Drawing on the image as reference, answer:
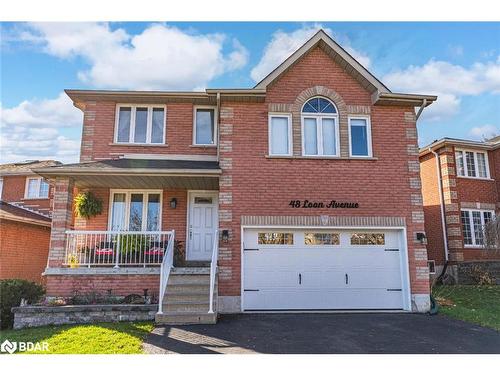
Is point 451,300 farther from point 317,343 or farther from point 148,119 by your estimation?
point 148,119

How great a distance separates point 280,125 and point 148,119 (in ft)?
16.0

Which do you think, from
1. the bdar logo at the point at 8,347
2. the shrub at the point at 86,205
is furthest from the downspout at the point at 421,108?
the bdar logo at the point at 8,347

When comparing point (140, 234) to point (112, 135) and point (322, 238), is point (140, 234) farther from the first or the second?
point (322, 238)

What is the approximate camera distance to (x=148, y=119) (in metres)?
13.3

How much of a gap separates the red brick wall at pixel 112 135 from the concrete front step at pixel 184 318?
603 centimetres

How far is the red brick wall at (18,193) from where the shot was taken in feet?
62.6

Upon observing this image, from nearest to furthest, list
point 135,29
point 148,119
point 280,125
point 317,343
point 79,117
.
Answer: point 317,343, point 135,29, point 280,125, point 148,119, point 79,117

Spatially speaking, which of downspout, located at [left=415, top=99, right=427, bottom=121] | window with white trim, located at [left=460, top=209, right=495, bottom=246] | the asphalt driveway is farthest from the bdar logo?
window with white trim, located at [left=460, top=209, right=495, bottom=246]

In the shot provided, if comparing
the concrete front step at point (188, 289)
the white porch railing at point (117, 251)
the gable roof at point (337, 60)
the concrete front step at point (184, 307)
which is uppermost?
the gable roof at point (337, 60)

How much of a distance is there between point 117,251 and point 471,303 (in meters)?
10.9

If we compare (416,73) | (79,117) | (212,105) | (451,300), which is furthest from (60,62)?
(451,300)

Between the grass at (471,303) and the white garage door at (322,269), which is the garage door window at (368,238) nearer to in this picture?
the white garage door at (322,269)

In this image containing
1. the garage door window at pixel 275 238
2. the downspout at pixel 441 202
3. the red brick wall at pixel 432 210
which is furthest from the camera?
the red brick wall at pixel 432 210

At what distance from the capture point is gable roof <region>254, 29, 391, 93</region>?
1143cm
